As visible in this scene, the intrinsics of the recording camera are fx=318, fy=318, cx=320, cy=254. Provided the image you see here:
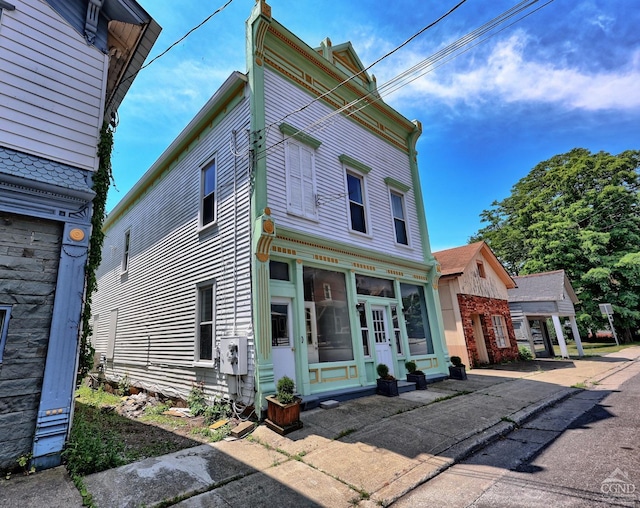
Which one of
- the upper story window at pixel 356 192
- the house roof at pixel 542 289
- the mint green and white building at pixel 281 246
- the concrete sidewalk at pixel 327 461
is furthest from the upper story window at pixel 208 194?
the house roof at pixel 542 289

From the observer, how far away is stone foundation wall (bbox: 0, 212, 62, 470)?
3.91 meters

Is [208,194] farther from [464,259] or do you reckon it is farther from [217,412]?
[464,259]

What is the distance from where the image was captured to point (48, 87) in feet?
16.1

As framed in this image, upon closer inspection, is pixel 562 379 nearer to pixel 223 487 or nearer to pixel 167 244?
pixel 223 487

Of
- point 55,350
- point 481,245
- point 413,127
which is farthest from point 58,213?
point 481,245

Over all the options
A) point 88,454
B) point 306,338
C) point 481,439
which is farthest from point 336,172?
point 88,454

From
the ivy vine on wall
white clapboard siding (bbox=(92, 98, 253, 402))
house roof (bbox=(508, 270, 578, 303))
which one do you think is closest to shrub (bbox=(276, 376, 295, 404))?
white clapboard siding (bbox=(92, 98, 253, 402))

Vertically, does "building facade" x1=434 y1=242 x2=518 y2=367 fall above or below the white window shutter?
below

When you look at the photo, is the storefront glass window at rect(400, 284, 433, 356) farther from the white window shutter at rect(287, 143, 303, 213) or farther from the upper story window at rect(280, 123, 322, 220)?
the white window shutter at rect(287, 143, 303, 213)

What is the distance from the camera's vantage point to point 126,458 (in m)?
4.57

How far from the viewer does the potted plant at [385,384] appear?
8023mm

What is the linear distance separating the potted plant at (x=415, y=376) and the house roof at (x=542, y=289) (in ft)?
42.9

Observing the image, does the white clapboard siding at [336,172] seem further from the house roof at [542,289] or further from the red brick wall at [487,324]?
the house roof at [542,289]

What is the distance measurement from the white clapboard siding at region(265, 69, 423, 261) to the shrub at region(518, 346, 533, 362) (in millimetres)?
10993
